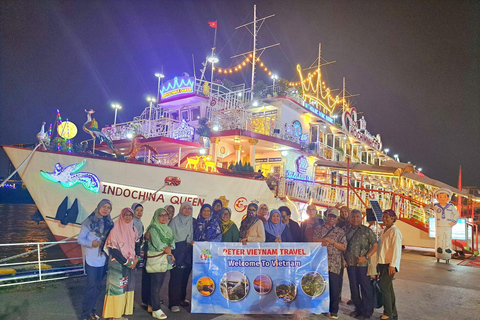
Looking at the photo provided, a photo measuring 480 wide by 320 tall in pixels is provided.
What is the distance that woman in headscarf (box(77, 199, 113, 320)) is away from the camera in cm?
434

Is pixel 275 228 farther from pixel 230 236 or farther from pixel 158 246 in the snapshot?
pixel 158 246

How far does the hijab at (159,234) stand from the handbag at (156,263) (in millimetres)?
120

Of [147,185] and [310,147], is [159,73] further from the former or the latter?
[147,185]

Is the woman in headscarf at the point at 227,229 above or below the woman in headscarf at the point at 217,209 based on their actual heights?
below

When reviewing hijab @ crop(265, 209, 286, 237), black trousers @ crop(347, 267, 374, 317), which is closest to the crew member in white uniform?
black trousers @ crop(347, 267, 374, 317)

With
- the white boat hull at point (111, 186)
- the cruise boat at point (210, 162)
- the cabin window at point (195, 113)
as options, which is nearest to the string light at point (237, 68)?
the cruise boat at point (210, 162)

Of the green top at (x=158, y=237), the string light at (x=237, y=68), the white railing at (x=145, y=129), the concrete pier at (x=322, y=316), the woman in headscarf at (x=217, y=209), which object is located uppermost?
the string light at (x=237, y=68)

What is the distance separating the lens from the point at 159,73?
16.4 m

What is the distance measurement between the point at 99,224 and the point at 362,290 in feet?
13.2

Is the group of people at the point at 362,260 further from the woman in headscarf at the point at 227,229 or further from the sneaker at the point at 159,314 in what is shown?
the sneaker at the point at 159,314

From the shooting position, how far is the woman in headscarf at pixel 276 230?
5398mm

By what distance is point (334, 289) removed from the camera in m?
4.85

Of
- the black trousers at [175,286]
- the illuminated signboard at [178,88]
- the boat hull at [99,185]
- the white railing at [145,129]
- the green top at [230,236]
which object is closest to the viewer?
the black trousers at [175,286]

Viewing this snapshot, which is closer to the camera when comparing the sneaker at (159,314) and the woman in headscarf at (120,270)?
the woman in headscarf at (120,270)
